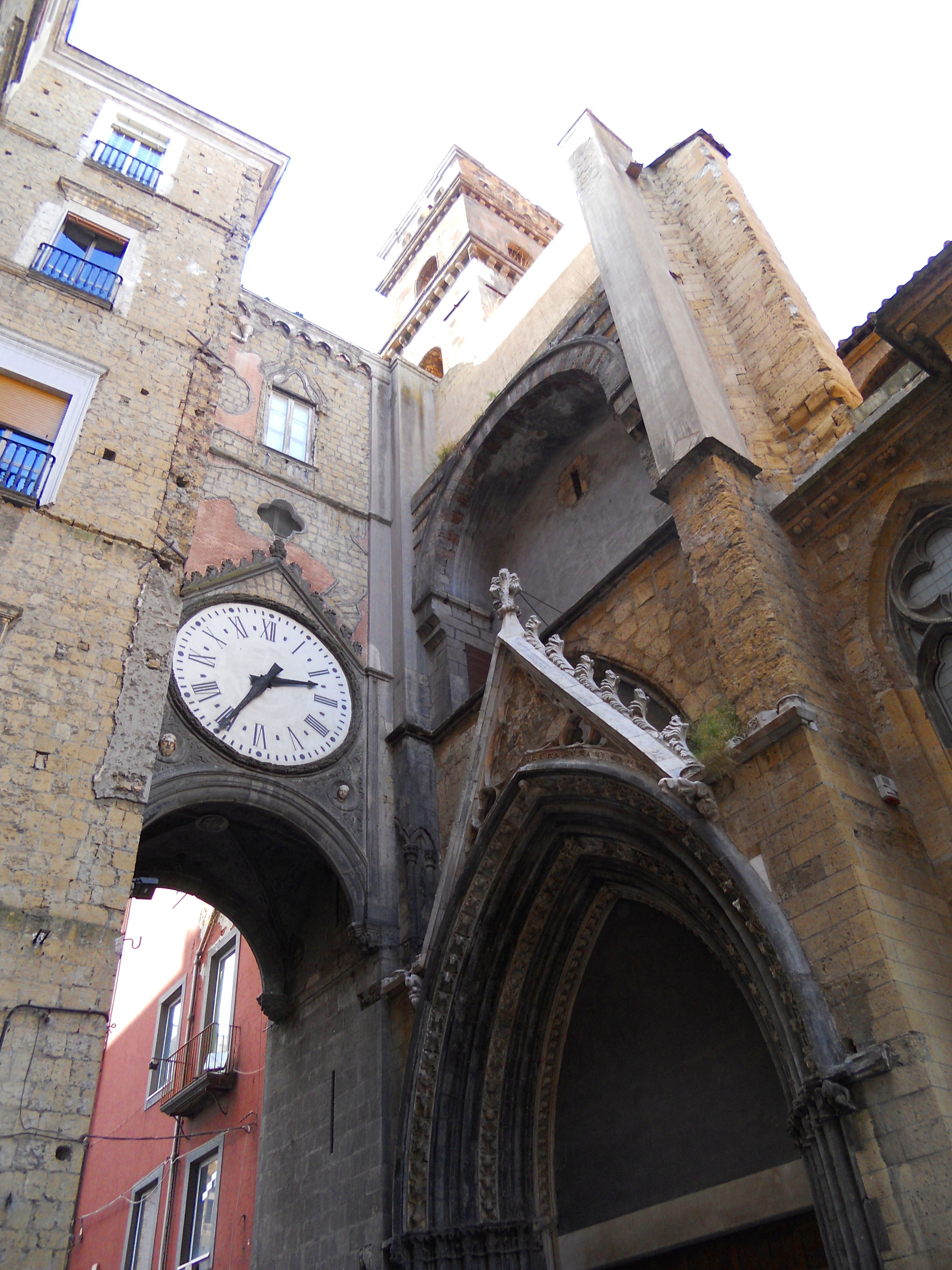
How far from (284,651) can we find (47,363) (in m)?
3.59

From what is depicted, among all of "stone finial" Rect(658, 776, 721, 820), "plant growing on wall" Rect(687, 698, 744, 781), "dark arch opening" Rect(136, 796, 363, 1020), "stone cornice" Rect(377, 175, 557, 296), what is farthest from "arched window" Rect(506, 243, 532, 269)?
"stone finial" Rect(658, 776, 721, 820)

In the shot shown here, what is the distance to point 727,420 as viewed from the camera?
27.7ft

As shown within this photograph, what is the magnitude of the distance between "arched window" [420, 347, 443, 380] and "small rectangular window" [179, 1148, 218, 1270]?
14549mm

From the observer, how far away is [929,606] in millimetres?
6871

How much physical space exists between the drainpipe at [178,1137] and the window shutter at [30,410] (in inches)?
253

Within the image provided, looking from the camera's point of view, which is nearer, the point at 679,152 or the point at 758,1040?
the point at 758,1040

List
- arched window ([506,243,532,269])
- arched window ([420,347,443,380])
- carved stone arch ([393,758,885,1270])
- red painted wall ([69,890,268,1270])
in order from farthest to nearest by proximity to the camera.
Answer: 1. arched window ([506,243,532,269])
2. arched window ([420,347,443,380])
3. red painted wall ([69,890,268,1270])
4. carved stone arch ([393,758,885,1270])

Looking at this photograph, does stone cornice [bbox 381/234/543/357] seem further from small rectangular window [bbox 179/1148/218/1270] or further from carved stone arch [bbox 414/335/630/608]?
small rectangular window [bbox 179/1148/218/1270]

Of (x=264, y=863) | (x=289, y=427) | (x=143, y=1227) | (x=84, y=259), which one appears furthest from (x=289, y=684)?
(x=143, y=1227)

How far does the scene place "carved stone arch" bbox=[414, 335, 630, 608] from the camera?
11.4 metres

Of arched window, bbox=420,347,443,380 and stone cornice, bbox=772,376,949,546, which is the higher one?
arched window, bbox=420,347,443,380

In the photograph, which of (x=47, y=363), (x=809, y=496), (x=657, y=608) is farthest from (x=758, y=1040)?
(x=47, y=363)

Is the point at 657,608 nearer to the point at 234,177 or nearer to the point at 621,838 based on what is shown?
the point at 621,838

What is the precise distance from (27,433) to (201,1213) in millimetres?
10038
